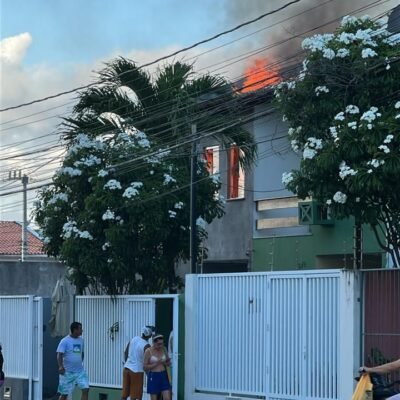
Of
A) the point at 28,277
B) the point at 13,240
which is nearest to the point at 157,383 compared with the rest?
the point at 28,277

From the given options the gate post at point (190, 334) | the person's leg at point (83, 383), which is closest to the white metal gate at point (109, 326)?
the gate post at point (190, 334)

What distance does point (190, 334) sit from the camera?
55.5 ft

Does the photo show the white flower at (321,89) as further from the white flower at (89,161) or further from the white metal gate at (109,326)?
the white flower at (89,161)

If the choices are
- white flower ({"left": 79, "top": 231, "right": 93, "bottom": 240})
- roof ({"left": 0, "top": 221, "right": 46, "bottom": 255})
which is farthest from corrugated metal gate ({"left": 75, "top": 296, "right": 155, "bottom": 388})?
roof ({"left": 0, "top": 221, "right": 46, "bottom": 255})

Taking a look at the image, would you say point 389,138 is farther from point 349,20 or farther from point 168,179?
point 168,179

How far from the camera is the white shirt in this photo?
55.5ft

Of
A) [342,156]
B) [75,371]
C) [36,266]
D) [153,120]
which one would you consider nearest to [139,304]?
[75,371]

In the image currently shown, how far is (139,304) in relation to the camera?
1820cm

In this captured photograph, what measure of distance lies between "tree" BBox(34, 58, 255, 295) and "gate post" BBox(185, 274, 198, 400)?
2300 millimetres

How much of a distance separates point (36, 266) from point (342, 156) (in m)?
20.2

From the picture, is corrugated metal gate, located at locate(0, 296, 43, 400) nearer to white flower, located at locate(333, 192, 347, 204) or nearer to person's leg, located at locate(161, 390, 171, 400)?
person's leg, located at locate(161, 390, 171, 400)

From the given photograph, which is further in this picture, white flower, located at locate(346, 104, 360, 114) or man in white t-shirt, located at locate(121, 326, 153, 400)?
man in white t-shirt, located at locate(121, 326, 153, 400)

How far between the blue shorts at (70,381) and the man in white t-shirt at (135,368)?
2.78 ft

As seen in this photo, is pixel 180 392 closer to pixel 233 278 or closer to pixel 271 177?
pixel 233 278
